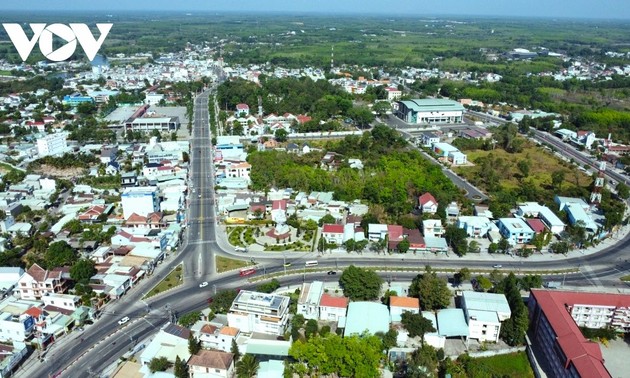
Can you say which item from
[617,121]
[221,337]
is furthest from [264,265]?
[617,121]

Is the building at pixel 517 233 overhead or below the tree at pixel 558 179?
below

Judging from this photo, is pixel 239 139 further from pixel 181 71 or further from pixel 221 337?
pixel 181 71

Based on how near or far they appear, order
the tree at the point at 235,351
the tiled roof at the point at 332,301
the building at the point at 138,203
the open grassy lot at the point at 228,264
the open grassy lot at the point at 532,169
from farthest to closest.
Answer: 1. the open grassy lot at the point at 532,169
2. the building at the point at 138,203
3. the open grassy lot at the point at 228,264
4. the tiled roof at the point at 332,301
5. the tree at the point at 235,351

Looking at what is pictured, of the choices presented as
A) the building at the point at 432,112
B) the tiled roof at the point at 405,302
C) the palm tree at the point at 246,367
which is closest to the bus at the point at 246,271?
the palm tree at the point at 246,367

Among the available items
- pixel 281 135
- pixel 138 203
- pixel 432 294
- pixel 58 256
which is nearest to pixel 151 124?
pixel 281 135

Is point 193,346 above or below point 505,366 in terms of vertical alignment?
above

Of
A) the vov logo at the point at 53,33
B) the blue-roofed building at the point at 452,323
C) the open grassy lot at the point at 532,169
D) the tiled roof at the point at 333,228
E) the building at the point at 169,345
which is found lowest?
the building at the point at 169,345

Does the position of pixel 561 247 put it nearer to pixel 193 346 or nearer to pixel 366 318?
pixel 366 318

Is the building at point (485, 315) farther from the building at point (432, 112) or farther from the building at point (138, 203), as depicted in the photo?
the building at point (432, 112)
